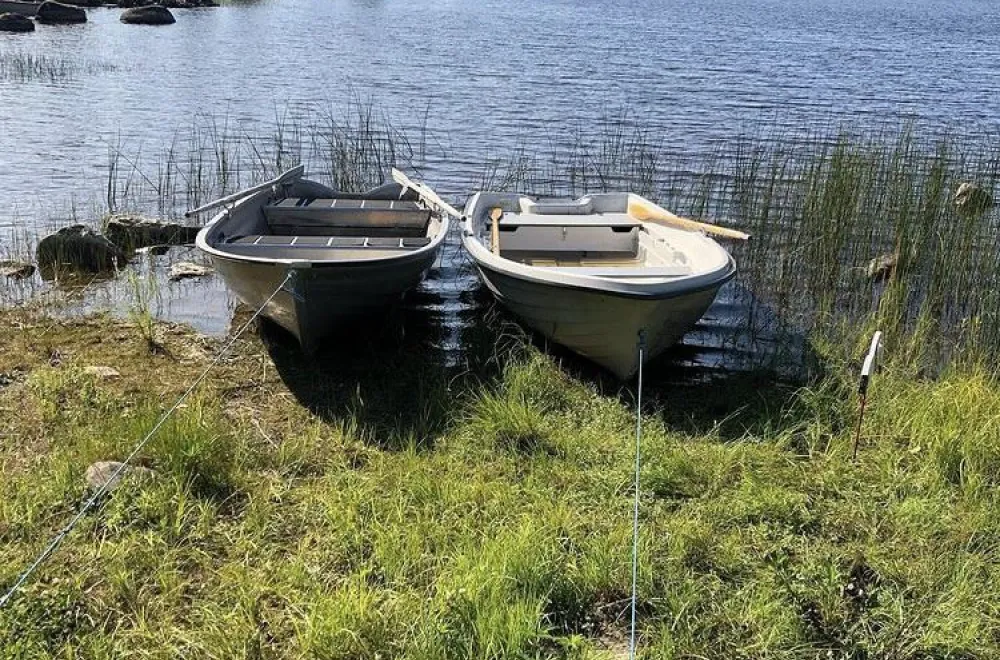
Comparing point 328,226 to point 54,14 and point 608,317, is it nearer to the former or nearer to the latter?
point 608,317

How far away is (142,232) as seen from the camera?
9234 mm

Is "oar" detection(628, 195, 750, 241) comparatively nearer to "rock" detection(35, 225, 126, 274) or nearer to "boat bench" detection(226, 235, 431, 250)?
"boat bench" detection(226, 235, 431, 250)

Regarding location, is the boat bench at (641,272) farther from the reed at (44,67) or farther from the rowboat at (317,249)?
the reed at (44,67)

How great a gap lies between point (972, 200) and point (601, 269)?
15.3ft

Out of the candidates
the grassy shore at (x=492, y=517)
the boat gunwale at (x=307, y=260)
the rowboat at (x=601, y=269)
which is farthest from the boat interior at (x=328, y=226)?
the grassy shore at (x=492, y=517)

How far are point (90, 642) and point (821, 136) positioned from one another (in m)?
13.6

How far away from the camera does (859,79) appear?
838 inches

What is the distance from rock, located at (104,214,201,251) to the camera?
910cm

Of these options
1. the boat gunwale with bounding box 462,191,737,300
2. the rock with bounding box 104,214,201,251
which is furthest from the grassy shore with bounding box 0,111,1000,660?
the rock with bounding box 104,214,201,251

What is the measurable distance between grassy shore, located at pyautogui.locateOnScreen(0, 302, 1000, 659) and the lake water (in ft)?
8.18

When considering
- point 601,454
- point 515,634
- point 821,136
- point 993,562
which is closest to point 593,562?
point 515,634

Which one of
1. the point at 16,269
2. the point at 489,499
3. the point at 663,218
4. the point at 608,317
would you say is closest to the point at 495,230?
the point at 663,218

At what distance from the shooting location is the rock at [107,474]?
3.96 meters

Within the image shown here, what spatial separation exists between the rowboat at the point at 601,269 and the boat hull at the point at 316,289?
83 centimetres
